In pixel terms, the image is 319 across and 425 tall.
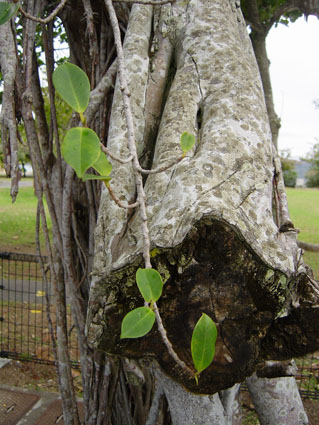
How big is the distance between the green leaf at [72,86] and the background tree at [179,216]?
130mm

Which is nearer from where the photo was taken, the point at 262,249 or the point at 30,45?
the point at 262,249

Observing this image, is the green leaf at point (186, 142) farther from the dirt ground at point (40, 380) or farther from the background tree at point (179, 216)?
the dirt ground at point (40, 380)

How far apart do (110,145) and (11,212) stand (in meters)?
13.4

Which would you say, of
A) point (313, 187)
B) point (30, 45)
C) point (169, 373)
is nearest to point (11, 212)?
point (30, 45)

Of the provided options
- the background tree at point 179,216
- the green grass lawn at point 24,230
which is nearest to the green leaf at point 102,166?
the background tree at point 179,216

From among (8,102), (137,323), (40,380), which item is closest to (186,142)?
(137,323)

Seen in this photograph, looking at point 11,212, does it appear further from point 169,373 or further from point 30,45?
point 169,373

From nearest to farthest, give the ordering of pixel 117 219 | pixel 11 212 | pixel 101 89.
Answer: pixel 117 219 → pixel 101 89 → pixel 11 212

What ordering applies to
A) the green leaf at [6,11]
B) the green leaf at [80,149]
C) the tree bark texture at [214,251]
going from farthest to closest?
the tree bark texture at [214,251] < the green leaf at [6,11] < the green leaf at [80,149]

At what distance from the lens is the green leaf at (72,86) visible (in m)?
0.63

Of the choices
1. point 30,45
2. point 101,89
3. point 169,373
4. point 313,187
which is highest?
Answer: point 30,45

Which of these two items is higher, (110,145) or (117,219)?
(110,145)

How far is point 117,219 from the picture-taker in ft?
4.05

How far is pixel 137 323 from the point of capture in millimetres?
651
